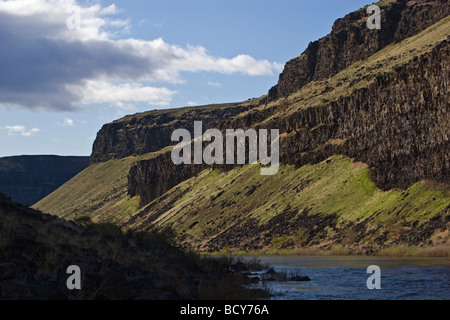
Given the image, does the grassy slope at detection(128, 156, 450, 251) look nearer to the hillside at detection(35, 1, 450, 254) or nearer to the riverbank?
the hillside at detection(35, 1, 450, 254)

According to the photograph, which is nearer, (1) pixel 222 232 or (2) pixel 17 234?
(2) pixel 17 234

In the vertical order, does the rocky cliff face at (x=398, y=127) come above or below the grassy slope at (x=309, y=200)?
above

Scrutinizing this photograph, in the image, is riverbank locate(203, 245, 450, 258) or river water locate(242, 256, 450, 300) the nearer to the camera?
river water locate(242, 256, 450, 300)

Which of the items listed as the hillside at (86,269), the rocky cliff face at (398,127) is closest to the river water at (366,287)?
the hillside at (86,269)

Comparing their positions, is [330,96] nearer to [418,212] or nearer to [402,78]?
[402,78]

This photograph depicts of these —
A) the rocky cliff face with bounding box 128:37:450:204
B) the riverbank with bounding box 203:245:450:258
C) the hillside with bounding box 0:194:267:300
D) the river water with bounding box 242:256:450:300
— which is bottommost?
the riverbank with bounding box 203:245:450:258

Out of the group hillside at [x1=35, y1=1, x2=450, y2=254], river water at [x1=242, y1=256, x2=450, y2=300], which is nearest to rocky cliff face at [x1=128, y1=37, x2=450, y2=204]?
hillside at [x1=35, y1=1, x2=450, y2=254]

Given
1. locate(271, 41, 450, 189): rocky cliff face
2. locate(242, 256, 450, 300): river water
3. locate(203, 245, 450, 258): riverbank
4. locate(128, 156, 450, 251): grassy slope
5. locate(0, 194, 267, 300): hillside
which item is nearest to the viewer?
locate(0, 194, 267, 300): hillside

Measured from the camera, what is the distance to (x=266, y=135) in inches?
7721

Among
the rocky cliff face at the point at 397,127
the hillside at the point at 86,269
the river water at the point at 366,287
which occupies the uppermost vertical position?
the rocky cliff face at the point at 397,127

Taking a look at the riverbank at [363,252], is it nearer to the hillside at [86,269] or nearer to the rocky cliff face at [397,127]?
the rocky cliff face at [397,127]

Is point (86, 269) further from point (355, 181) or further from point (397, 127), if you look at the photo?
point (355, 181)
